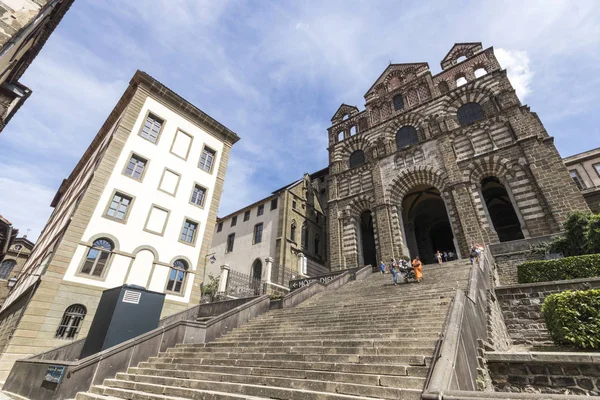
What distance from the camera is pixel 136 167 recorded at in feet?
53.0

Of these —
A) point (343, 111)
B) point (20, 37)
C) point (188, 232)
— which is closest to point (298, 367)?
point (20, 37)

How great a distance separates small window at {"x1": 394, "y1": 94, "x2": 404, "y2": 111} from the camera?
27.3 m

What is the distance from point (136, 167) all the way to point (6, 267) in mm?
29986

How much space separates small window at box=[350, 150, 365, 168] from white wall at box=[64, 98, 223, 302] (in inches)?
546

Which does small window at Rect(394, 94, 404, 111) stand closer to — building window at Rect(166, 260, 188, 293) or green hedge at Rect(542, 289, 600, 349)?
building window at Rect(166, 260, 188, 293)

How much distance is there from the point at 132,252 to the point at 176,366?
936cm

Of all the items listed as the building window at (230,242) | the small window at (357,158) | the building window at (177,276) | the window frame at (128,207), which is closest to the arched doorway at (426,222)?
the small window at (357,158)

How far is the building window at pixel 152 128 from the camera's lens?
17.2 m

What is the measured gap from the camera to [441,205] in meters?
25.2

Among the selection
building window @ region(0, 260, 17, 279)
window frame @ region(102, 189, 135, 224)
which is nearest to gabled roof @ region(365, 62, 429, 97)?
window frame @ region(102, 189, 135, 224)

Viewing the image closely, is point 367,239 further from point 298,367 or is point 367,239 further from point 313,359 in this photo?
point 298,367

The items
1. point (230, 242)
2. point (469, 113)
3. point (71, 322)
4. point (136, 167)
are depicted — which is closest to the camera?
point (71, 322)

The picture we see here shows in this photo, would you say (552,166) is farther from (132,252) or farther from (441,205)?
(132,252)

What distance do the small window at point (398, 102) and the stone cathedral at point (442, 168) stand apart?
108mm
